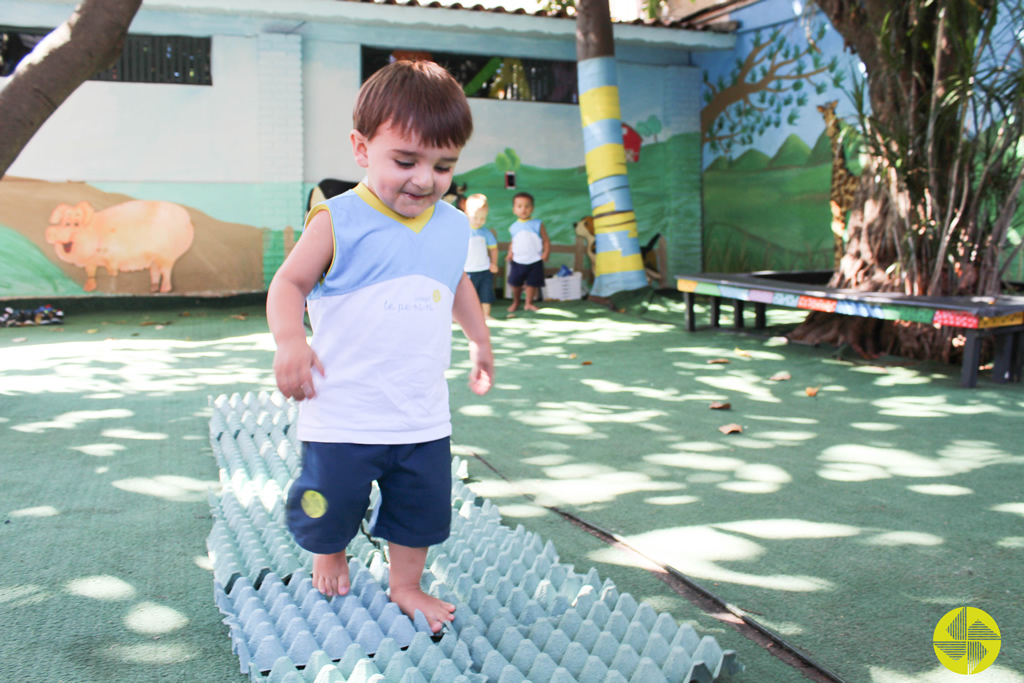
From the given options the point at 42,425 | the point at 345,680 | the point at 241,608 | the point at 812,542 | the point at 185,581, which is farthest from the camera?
the point at 42,425

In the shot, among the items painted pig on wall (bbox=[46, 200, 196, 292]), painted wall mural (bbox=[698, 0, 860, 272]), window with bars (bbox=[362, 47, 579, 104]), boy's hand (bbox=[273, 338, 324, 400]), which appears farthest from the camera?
window with bars (bbox=[362, 47, 579, 104])

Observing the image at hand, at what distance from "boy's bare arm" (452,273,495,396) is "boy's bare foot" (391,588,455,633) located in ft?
1.82

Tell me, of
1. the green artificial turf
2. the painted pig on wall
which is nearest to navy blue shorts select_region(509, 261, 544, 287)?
the green artificial turf

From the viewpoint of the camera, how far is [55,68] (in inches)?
158

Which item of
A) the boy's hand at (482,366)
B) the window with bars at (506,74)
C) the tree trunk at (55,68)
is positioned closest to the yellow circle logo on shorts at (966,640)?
the boy's hand at (482,366)

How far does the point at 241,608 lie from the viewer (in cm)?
207

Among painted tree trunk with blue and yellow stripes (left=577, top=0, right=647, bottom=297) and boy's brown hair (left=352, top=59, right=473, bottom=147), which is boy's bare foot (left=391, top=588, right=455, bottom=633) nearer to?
Result: boy's brown hair (left=352, top=59, right=473, bottom=147)

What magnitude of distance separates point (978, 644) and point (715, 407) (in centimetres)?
271

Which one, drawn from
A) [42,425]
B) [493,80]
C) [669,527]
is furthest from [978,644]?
[493,80]

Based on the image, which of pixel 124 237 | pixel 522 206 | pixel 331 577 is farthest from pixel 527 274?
pixel 331 577

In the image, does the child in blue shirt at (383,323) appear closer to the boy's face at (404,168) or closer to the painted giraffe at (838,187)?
the boy's face at (404,168)

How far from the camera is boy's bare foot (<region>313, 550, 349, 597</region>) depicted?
2.15 metres

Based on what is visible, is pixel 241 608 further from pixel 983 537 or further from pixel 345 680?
pixel 983 537

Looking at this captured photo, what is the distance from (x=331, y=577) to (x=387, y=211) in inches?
38.7
